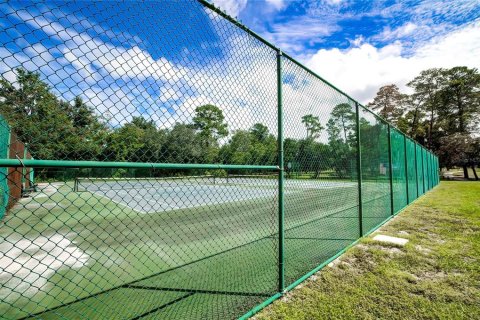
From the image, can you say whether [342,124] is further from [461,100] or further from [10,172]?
[461,100]

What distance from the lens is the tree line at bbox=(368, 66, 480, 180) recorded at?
94.5 ft

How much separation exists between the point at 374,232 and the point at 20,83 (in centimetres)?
581

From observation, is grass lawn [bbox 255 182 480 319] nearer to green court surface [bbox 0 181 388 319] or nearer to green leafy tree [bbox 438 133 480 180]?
green court surface [bbox 0 181 388 319]

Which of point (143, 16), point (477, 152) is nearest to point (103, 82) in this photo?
point (143, 16)

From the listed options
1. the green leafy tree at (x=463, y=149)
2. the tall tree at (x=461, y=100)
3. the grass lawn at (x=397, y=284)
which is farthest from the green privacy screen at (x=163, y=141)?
the tall tree at (x=461, y=100)

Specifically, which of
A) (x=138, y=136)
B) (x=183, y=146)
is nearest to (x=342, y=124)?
(x=183, y=146)

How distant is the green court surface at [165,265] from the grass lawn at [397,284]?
32 centimetres

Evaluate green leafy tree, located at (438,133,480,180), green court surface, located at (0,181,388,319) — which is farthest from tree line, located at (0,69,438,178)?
green leafy tree, located at (438,133,480,180)

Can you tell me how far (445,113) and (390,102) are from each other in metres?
7.63

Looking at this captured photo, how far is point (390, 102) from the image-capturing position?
126 feet

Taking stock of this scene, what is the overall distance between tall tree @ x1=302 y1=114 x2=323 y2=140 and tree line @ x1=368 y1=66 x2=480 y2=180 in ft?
109

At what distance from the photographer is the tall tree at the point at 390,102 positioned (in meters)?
37.5

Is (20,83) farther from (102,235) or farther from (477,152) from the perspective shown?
(477,152)

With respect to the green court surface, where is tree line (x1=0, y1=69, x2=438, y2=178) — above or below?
above
